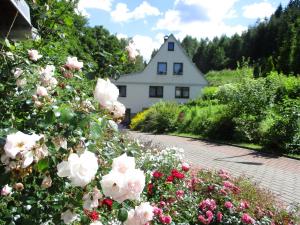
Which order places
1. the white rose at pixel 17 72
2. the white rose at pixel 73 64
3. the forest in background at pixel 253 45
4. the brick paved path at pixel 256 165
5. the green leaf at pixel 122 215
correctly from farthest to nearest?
the forest in background at pixel 253 45 → the brick paved path at pixel 256 165 → the white rose at pixel 73 64 → the white rose at pixel 17 72 → the green leaf at pixel 122 215

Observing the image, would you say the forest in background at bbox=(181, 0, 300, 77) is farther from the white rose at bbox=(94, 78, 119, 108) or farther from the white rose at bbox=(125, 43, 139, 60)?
the white rose at bbox=(94, 78, 119, 108)

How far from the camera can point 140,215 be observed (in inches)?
81.1

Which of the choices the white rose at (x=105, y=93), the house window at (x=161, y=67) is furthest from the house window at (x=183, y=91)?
the white rose at (x=105, y=93)

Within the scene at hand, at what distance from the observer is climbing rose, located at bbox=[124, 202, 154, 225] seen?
2059 millimetres

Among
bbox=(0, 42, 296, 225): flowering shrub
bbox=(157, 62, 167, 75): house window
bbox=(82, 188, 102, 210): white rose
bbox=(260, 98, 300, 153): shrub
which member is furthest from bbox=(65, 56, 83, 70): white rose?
bbox=(157, 62, 167, 75): house window

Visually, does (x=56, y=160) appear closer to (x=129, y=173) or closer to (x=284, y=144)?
(x=129, y=173)

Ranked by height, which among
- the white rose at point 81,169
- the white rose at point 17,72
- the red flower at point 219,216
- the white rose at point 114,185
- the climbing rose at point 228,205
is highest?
the white rose at point 17,72

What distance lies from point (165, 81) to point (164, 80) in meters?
0.15

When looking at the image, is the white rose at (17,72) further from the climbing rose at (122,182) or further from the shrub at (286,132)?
the shrub at (286,132)

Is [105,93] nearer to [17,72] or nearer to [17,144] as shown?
[17,144]

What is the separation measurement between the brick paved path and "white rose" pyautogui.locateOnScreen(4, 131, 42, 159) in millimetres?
7094

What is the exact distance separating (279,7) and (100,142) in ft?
360

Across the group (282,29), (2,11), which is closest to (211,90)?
(2,11)

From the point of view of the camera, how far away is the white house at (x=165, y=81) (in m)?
44.9
